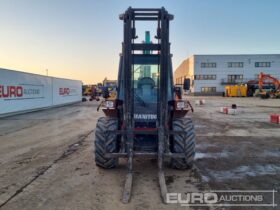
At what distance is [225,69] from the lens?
64250mm

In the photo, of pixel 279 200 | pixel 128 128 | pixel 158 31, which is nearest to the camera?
pixel 279 200

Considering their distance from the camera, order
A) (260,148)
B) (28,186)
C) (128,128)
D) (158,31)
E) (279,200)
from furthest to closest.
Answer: (260,148)
(158,31)
(128,128)
(28,186)
(279,200)

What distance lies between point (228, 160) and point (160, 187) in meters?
2.94

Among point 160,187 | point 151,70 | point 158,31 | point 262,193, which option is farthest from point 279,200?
point 158,31

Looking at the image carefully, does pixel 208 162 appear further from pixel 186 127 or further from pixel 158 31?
pixel 158 31

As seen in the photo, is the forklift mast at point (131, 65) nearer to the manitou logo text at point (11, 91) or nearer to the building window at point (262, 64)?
the manitou logo text at point (11, 91)

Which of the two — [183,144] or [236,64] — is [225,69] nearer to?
[236,64]

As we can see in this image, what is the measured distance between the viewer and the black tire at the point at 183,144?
5.83 meters

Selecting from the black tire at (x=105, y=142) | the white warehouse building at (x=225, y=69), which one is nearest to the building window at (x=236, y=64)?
the white warehouse building at (x=225, y=69)

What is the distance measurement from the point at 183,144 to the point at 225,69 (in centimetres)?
6232

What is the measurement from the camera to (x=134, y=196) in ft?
15.4

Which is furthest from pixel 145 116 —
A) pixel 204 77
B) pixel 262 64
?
pixel 262 64
